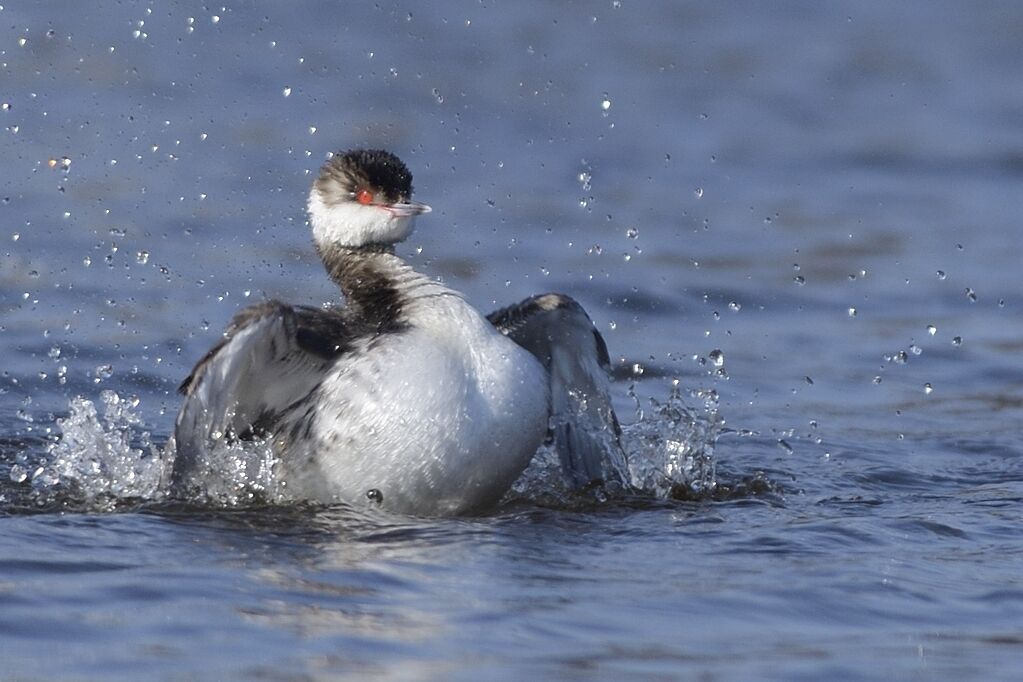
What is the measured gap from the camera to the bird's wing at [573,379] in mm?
7395

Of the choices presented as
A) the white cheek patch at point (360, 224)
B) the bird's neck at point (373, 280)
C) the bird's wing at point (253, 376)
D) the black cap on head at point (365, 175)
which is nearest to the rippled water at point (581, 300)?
the bird's wing at point (253, 376)

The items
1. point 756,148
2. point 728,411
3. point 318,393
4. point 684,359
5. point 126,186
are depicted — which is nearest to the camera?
point 318,393

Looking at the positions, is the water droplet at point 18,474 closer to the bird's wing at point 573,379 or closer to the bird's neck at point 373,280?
the bird's neck at point 373,280

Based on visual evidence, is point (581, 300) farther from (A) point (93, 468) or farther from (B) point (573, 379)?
(A) point (93, 468)

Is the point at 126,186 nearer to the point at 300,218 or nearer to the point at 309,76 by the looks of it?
the point at 300,218

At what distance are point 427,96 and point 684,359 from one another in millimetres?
6269

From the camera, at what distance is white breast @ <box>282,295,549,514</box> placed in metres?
6.67

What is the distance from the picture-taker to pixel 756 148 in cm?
1588

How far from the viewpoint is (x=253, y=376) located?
23.1 ft

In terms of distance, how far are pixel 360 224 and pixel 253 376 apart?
2.51 feet

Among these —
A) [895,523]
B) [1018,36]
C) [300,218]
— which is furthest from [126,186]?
[1018,36]

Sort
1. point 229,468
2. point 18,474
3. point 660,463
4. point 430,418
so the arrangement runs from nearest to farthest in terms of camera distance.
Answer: point 430,418 → point 229,468 → point 18,474 → point 660,463

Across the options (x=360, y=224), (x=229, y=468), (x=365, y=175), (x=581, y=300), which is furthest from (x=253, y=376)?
(x=581, y=300)

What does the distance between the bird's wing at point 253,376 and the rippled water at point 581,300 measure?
30 cm
